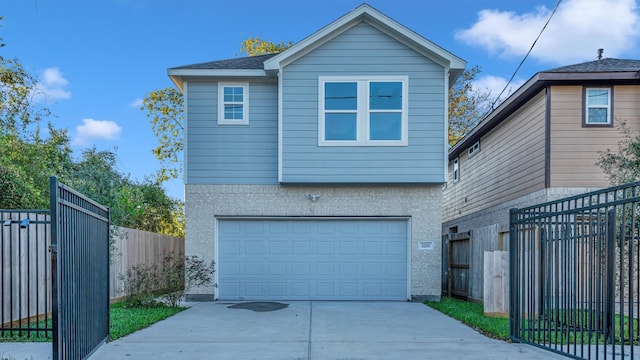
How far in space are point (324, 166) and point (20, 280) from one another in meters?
6.48

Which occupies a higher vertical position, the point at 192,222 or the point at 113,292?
the point at 192,222

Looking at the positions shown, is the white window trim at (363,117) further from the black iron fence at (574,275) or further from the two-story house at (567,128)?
the black iron fence at (574,275)

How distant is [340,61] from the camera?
11492 mm

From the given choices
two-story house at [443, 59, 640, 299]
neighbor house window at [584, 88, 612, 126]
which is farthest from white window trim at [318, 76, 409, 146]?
neighbor house window at [584, 88, 612, 126]

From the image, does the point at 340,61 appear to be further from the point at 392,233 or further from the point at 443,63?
the point at 392,233

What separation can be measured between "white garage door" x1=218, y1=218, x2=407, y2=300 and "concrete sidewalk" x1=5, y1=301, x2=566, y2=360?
1.91 metres

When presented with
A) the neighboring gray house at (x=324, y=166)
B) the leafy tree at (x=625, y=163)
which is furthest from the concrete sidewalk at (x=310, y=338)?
the leafy tree at (x=625, y=163)

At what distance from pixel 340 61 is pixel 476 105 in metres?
14.3

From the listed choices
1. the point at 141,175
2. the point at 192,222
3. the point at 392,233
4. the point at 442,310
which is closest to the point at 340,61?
the point at 392,233

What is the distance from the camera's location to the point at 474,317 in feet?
28.8

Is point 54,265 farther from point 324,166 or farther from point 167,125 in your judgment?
point 167,125

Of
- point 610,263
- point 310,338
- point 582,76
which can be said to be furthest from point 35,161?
point 582,76

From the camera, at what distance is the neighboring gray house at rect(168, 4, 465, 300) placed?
11367mm

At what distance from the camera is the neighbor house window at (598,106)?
10.8m
